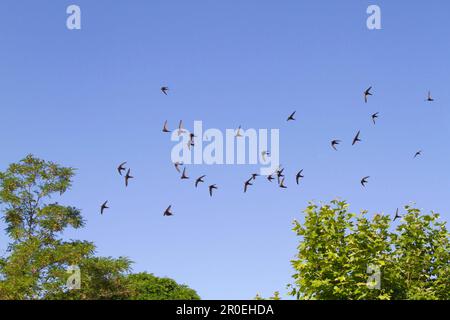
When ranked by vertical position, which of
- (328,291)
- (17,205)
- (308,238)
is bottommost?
(328,291)

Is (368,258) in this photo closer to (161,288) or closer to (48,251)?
(48,251)

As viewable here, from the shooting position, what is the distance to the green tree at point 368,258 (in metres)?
31.8

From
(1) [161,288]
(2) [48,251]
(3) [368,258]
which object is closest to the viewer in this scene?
(3) [368,258]

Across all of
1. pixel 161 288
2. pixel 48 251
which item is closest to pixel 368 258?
pixel 48 251

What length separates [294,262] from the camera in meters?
32.6

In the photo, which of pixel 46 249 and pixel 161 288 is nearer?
pixel 46 249

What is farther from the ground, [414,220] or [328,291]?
[414,220]

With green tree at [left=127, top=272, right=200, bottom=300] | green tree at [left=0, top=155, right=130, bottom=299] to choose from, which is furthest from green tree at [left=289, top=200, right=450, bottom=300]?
green tree at [left=127, top=272, right=200, bottom=300]

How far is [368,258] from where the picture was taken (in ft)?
107

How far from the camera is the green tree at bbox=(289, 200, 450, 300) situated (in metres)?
31.8
